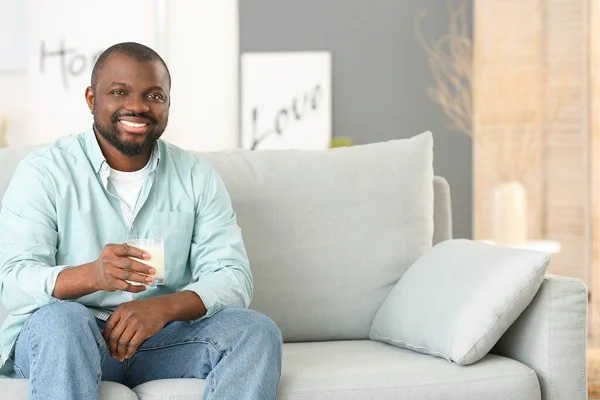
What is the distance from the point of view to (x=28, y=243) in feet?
6.74

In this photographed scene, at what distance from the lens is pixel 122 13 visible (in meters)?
4.83

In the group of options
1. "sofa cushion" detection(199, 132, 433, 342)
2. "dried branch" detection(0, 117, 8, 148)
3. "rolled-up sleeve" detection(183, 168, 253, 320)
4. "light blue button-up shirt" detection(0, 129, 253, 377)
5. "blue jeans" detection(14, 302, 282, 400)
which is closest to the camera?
"blue jeans" detection(14, 302, 282, 400)

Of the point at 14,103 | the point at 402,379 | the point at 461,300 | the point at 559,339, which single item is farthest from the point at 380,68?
the point at 402,379

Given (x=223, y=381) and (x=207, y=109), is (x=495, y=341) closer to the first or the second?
(x=223, y=381)

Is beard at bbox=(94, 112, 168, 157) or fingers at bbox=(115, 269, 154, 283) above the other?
beard at bbox=(94, 112, 168, 157)

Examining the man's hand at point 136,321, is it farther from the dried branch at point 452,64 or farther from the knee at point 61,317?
the dried branch at point 452,64

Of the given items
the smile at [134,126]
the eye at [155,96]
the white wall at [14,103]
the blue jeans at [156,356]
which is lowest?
the blue jeans at [156,356]

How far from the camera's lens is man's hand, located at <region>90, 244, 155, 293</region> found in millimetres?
1898

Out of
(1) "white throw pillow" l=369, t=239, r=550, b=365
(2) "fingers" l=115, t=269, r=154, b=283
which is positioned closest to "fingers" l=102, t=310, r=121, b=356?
(2) "fingers" l=115, t=269, r=154, b=283

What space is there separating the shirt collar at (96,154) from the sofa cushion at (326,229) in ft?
1.20

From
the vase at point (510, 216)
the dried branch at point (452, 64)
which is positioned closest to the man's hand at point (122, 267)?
the vase at point (510, 216)

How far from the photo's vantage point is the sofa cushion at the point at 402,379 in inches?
81.7

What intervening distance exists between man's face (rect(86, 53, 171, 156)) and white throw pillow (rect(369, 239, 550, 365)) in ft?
2.64

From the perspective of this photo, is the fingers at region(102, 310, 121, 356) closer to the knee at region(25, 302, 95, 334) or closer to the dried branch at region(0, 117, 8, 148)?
the knee at region(25, 302, 95, 334)
